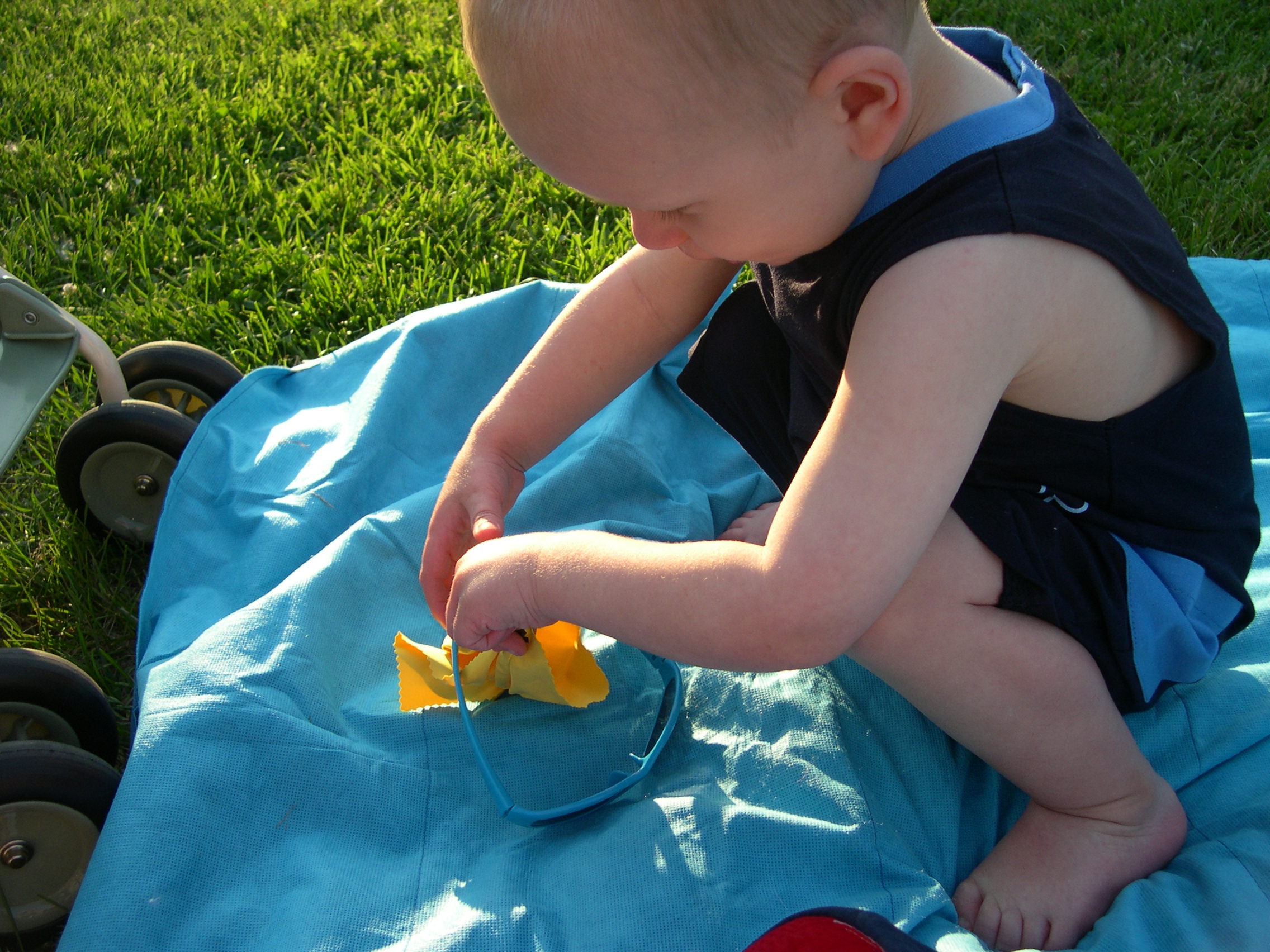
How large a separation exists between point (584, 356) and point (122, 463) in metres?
0.73

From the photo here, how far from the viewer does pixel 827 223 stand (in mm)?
903

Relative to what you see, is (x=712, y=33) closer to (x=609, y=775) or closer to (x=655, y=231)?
(x=655, y=231)

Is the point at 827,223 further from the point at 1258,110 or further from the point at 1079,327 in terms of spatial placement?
the point at 1258,110

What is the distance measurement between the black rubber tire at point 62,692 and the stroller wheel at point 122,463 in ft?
1.27

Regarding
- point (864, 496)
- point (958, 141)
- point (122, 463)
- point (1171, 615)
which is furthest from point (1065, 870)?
point (122, 463)

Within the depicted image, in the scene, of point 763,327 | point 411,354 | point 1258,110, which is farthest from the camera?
point 1258,110

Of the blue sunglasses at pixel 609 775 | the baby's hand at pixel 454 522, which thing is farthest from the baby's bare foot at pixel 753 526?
the baby's hand at pixel 454 522

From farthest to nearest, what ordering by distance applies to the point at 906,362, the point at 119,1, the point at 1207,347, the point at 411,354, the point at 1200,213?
the point at 119,1, the point at 1200,213, the point at 411,354, the point at 1207,347, the point at 906,362

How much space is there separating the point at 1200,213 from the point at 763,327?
125 centimetres

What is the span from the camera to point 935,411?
2.66 feet

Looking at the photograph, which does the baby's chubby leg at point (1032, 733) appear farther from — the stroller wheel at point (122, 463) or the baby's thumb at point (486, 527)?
the stroller wheel at point (122, 463)

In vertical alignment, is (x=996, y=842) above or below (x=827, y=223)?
below

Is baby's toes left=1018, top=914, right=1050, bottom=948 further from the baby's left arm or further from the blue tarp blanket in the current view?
the baby's left arm

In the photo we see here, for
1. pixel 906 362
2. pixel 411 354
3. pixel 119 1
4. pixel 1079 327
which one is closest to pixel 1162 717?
pixel 1079 327
